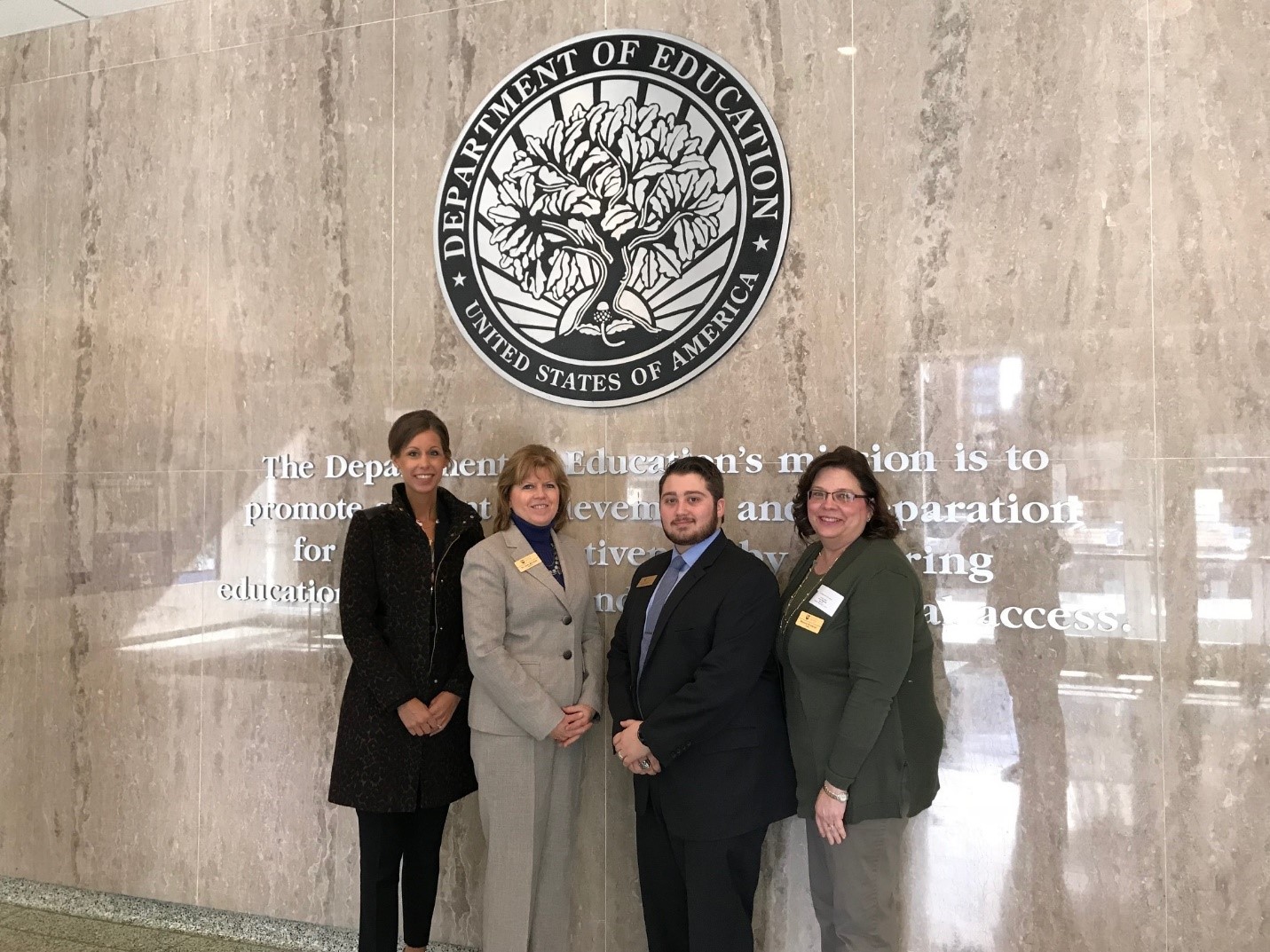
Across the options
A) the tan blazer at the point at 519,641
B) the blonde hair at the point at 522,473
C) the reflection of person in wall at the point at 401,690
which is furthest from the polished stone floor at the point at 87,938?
the blonde hair at the point at 522,473

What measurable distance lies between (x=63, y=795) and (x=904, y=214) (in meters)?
3.76

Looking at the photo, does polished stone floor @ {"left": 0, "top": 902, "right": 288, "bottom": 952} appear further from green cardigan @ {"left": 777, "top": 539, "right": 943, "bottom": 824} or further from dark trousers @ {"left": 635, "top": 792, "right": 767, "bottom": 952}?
green cardigan @ {"left": 777, "top": 539, "right": 943, "bottom": 824}

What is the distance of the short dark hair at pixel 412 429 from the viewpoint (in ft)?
8.48

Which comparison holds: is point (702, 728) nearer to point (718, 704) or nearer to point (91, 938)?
point (718, 704)

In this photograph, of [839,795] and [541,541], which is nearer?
[839,795]

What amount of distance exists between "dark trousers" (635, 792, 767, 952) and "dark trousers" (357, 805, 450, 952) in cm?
66

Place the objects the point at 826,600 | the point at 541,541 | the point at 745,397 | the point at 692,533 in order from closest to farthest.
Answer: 1. the point at 826,600
2. the point at 692,533
3. the point at 541,541
4. the point at 745,397

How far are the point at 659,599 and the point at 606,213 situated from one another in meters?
1.28

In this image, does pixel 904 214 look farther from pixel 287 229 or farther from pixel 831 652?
pixel 287 229

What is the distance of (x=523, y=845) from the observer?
2395 mm

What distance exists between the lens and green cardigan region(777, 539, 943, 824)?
209 centimetres

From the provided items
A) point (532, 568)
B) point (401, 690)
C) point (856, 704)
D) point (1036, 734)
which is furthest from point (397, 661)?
point (1036, 734)

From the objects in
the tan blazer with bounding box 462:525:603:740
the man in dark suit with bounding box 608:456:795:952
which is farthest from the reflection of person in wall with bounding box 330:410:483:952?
the man in dark suit with bounding box 608:456:795:952

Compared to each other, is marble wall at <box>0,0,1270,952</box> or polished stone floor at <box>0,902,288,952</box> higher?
marble wall at <box>0,0,1270,952</box>
